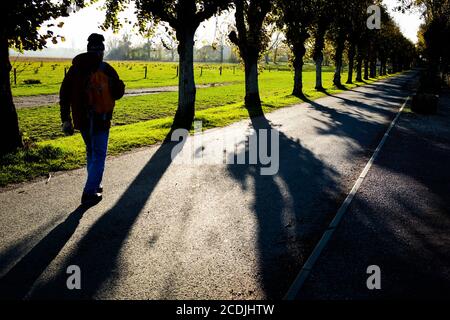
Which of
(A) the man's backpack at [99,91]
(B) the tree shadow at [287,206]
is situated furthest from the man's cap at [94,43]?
(B) the tree shadow at [287,206]

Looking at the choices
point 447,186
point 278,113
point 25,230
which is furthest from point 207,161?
point 278,113

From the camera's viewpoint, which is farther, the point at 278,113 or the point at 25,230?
the point at 278,113

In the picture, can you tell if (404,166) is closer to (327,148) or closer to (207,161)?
(327,148)

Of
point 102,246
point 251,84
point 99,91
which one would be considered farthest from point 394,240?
point 251,84

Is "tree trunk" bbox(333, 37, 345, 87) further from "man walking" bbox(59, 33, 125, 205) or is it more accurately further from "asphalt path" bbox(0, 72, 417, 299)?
"man walking" bbox(59, 33, 125, 205)

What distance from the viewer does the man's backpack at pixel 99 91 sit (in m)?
5.54

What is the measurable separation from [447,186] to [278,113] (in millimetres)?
11060

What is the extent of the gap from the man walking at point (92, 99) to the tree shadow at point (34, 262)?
1.00 metres

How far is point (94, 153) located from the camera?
19.2 feet

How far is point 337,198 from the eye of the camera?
20.9 feet

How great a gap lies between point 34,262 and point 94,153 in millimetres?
2177
